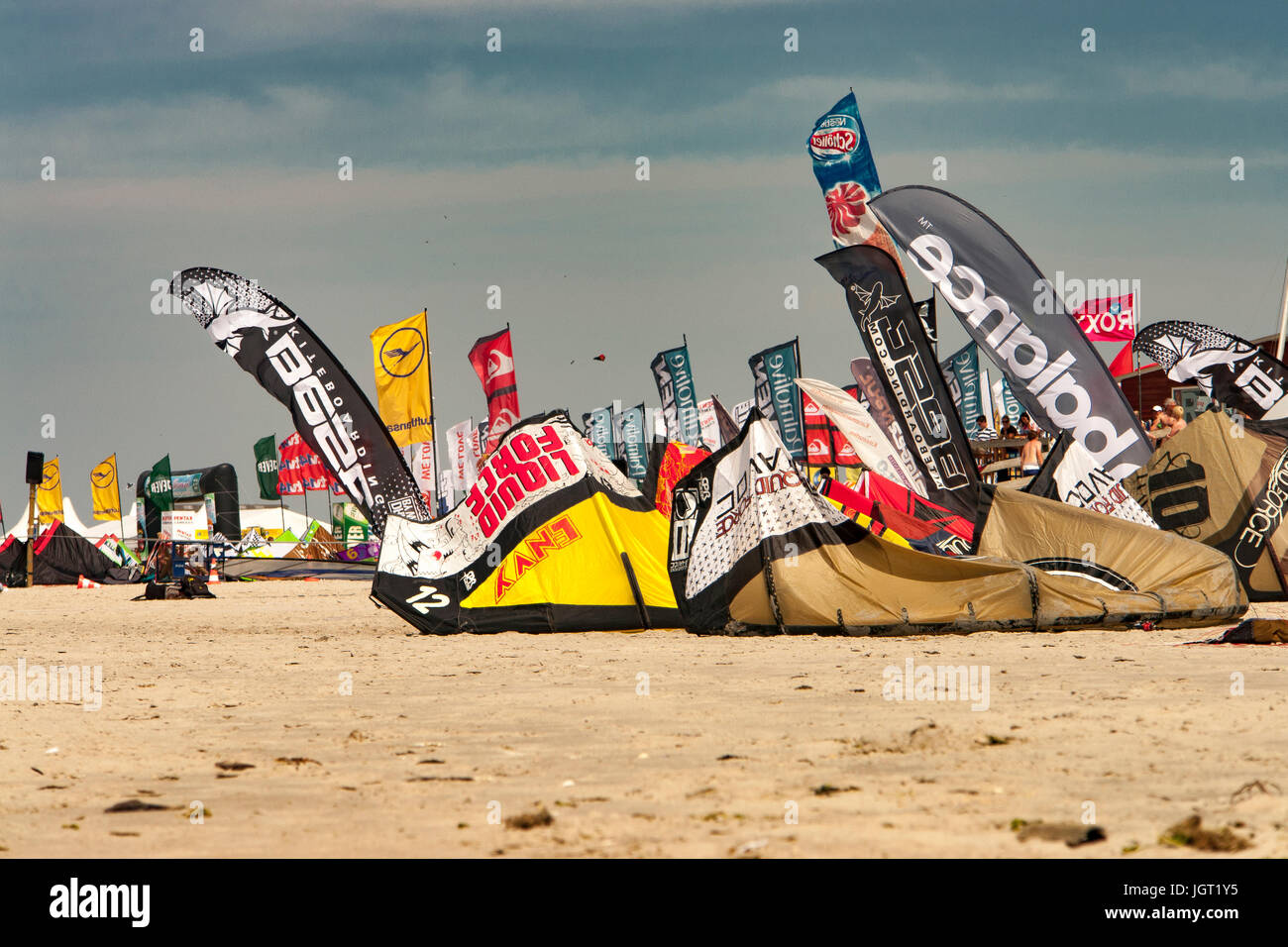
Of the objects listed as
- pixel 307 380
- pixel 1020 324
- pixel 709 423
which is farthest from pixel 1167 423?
pixel 709 423

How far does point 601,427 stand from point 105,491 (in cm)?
2440

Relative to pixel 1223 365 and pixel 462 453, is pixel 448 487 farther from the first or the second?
pixel 1223 365

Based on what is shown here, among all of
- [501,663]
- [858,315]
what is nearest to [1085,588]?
[858,315]

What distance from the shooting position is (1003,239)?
13.1 meters

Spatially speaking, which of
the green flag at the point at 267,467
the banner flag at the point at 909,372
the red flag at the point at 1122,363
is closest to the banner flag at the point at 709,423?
the red flag at the point at 1122,363

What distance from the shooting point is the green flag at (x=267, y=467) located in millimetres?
55000

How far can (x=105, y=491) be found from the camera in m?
51.6

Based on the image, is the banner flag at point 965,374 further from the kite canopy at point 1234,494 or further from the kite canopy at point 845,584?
the kite canopy at point 845,584

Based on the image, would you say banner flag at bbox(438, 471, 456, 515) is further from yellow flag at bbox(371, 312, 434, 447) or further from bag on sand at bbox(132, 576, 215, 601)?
yellow flag at bbox(371, 312, 434, 447)

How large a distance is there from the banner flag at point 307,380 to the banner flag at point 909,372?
18.9 ft

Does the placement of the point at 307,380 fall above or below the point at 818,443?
above

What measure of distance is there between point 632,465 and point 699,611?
2354cm
